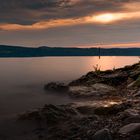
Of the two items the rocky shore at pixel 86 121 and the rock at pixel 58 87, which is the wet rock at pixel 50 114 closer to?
the rocky shore at pixel 86 121

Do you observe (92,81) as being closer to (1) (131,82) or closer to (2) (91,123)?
(1) (131,82)

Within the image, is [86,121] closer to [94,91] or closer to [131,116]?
[131,116]

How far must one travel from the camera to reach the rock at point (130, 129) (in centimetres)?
1539

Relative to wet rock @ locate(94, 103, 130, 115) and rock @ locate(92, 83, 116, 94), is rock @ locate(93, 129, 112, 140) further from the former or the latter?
rock @ locate(92, 83, 116, 94)

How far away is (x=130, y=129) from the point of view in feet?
51.4

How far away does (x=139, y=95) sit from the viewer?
26031 millimetres

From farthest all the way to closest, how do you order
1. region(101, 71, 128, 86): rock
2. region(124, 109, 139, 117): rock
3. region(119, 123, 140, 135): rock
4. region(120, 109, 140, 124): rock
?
region(101, 71, 128, 86): rock < region(124, 109, 139, 117): rock < region(120, 109, 140, 124): rock < region(119, 123, 140, 135): rock

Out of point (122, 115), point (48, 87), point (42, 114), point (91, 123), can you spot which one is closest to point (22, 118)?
point (42, 114)

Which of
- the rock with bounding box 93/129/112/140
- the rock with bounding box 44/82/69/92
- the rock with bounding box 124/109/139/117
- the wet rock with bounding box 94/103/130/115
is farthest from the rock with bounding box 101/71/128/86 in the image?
the rock with bounding box 93/129/112/140

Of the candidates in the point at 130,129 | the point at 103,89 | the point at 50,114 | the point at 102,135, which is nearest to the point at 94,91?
the point at 103,89

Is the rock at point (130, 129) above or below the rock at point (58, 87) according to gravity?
above

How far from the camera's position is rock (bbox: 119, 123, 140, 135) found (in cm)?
1539

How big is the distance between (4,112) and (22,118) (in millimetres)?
3845

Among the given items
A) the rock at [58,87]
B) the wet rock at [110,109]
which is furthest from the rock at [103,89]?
the wet rock at [110,109]
